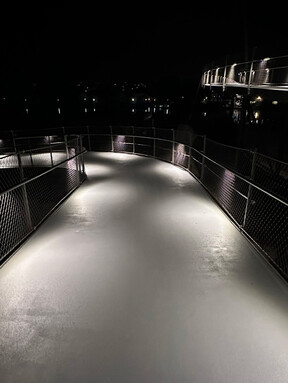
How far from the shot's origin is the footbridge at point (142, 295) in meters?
2.56

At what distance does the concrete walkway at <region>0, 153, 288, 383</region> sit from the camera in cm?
254

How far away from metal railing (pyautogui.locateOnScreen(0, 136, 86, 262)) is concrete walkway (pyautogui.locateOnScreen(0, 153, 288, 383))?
1.01ft

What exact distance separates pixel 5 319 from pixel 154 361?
1.91 metres

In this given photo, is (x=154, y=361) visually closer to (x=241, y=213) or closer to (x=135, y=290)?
(x=135, y=290)

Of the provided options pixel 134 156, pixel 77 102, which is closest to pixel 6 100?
pixel 77 102

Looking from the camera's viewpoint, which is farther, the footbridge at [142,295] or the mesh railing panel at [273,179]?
the mesh railing panel at [273,179]

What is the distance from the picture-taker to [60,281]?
376cm

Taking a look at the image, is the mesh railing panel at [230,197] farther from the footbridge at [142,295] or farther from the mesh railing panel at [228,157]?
the mesh railing panel at [228,157]

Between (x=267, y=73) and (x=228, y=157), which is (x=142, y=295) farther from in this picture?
(x=267, y=73)

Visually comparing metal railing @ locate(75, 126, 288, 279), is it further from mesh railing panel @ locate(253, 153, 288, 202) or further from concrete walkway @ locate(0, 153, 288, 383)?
concrete walkway @ locate(0, 153, 288, 383)

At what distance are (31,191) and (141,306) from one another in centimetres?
774

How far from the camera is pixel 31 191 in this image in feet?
31.3

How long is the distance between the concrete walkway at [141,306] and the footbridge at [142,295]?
0.04 feet

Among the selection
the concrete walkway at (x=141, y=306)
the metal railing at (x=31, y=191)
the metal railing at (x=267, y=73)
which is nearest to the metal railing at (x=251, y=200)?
the concrete walkway at (x=141, y=306)
